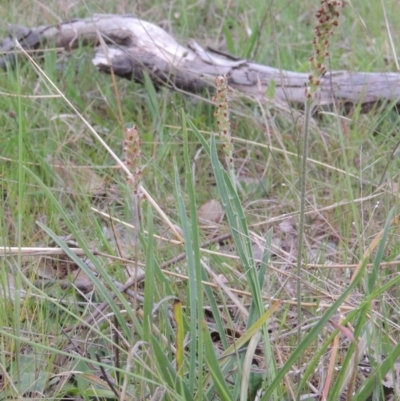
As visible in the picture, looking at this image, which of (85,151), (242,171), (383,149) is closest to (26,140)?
(85,151)

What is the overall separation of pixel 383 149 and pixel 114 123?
1061mm

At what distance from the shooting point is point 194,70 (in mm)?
2781

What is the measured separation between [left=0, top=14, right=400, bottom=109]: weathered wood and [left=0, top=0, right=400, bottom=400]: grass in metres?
0.09

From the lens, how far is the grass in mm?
1073

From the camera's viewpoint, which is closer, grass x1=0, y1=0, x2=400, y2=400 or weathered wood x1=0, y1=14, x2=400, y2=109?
grass x1=0, y1=0, x2=400, y2=400

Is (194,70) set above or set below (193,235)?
below

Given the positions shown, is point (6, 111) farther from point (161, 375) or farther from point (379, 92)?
point (161, 375)

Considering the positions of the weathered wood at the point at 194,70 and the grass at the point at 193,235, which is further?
the weathered wood at the point at 194,70

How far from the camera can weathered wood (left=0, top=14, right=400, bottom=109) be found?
2.70 m

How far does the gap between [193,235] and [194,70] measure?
1.84 metres

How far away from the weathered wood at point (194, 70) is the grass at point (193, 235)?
0.09 meters

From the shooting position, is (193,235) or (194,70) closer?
(193,235)

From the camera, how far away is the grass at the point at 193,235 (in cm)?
107

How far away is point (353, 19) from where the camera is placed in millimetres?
3625
